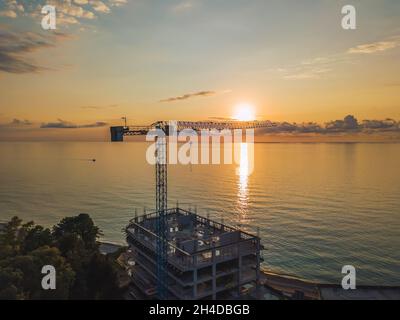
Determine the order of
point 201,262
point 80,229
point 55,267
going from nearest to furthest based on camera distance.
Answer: point 55,267
point 201,262
point 80,229

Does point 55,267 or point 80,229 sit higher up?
point 80,229

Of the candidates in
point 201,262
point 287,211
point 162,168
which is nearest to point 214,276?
point 201,262

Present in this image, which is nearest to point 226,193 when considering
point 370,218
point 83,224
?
point 370,218

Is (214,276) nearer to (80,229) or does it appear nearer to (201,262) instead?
(201,262)

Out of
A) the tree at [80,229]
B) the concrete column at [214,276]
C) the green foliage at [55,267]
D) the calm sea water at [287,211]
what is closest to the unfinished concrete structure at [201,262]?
the concrete column at [214,276]
